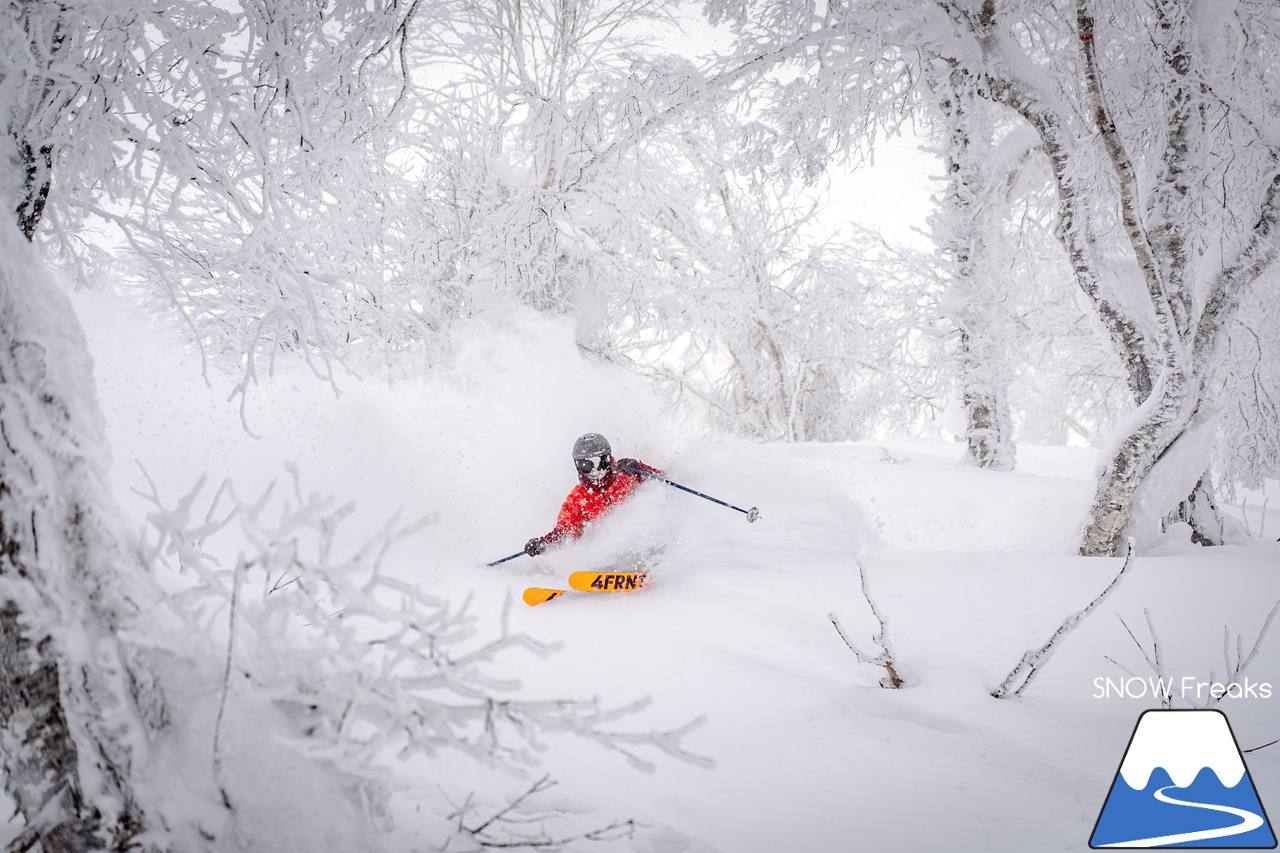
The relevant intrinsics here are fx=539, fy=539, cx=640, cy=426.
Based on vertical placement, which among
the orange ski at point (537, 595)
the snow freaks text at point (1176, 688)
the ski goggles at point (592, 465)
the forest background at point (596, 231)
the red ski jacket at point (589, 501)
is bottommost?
the orange ski at point (537, 595)

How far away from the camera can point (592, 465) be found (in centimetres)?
572

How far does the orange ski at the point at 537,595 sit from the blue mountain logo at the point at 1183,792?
3630 millimetres

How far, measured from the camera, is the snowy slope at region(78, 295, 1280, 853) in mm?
2102

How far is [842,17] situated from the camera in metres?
4.28

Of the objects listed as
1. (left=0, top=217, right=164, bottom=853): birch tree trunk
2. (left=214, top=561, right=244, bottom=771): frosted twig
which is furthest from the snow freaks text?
(left=0, top=217, right=164, bottom=853): birch tree trunk

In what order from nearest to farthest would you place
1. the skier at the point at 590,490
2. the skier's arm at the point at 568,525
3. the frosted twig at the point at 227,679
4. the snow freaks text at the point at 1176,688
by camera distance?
1. the frosted twig at the point at 227,679
2. the snow freaks text at the point at 1176,688
3. the skier's arm at the point at 568,525
4. the skier at the point at 590,490

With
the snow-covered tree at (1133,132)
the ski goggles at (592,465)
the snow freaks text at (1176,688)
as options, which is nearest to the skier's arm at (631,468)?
the ski goggles at (592,465)

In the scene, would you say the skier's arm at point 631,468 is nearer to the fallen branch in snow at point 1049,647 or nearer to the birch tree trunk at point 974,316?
the fallen branch in snow at point 1049,647

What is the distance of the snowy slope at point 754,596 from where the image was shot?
2.10 meters

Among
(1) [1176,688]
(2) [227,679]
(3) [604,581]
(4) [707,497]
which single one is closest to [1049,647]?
(1) [1176,688]

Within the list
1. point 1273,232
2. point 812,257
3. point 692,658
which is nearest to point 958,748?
point 692,658

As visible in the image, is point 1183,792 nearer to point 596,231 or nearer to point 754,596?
point 754,596

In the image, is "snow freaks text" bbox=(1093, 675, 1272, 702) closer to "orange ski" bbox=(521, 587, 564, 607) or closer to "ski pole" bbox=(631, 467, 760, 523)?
"ski pole" bbox=(631, 467, 760, 523)

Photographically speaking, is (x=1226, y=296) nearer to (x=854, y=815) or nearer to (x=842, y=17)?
(x=842, y=17)
